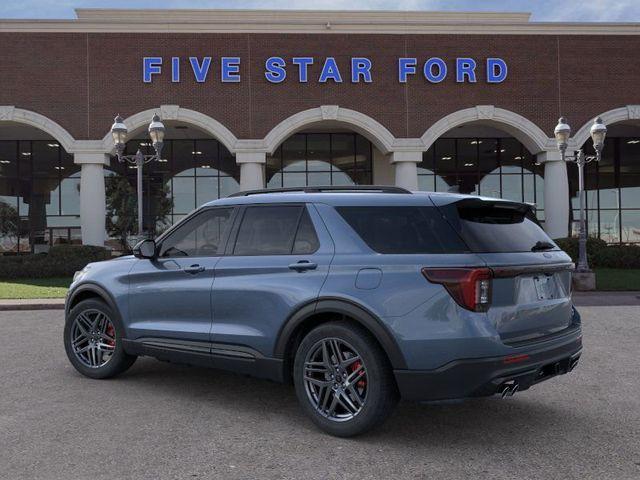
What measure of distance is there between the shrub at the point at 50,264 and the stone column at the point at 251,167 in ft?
20.3

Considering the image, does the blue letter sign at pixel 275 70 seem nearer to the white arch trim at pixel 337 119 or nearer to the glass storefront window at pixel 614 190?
the white arch trim at pixel 337 119

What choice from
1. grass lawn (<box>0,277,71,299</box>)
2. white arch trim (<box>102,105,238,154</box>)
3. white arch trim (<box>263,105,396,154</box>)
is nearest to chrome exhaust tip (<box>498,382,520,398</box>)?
grass lawn (<box>0,277,71,299</box>)

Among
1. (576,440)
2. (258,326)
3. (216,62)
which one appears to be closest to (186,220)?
(258,326)

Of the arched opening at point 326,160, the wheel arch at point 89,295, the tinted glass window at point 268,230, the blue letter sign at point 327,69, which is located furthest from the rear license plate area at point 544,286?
the arched opening at point 326,160

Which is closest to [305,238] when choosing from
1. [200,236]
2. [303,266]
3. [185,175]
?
[303,266]

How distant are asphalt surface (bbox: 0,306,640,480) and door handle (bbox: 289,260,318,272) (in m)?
1.23

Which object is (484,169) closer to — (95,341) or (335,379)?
(95,341)

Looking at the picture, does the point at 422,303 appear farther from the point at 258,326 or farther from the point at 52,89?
the point at 52,89

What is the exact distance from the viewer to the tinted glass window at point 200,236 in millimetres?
5082

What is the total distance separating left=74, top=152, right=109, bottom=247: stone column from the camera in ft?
72.4

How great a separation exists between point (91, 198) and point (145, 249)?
18.4 meters

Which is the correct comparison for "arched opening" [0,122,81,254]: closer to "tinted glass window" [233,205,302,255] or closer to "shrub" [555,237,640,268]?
"shrub" [555,237,640,268]

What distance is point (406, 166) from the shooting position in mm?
22703

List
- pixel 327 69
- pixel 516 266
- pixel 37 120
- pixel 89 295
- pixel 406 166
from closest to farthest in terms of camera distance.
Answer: pixel 516 266
pixel 89 295
pixel 37 120
pixel 327 69
pixel 406 166
